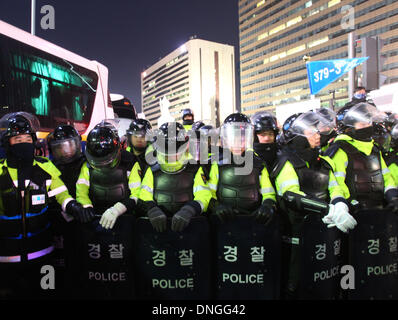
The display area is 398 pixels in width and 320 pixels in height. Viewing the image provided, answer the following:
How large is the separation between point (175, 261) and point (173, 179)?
0.80 meters

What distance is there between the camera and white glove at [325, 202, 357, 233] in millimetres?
2582

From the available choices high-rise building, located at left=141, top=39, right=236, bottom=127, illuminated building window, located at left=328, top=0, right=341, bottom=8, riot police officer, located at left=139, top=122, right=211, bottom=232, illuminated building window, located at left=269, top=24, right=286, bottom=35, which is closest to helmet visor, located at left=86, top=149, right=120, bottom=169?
riot police officer, located at left=139, top=122, right=211, bottom=232

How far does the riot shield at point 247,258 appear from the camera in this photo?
265 cm

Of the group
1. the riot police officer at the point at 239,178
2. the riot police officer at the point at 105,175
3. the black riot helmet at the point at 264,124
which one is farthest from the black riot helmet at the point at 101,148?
the black riot helmet at the point at 264,124

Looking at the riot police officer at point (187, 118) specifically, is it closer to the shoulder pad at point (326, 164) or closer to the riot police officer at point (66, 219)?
the riot police officer at point (66, 219)

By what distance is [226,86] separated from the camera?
11188 centimetres

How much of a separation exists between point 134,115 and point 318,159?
1117 cm

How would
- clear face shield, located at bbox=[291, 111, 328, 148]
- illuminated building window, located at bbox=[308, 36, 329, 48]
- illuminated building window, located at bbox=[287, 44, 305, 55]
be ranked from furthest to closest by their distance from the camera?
illuminated building window, located at bbox=[287, 44, 305, 55], illuminated building window, located at bbox=[308, 36, 329, 48], clear face shield, located at bbox=[291, 111, 328, 148]

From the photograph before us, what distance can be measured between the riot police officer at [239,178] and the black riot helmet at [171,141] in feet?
1.54

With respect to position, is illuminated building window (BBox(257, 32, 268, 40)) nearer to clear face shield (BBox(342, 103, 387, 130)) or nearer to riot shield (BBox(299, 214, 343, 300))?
clear face shield (BBox(342, 103, 387, 130))

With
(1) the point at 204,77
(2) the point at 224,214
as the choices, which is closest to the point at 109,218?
(2) the point at 224,214

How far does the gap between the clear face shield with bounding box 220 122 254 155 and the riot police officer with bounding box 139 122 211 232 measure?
0.44 metres

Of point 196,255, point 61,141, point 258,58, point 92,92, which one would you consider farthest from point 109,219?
point 258,58

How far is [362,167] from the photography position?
323 cm
